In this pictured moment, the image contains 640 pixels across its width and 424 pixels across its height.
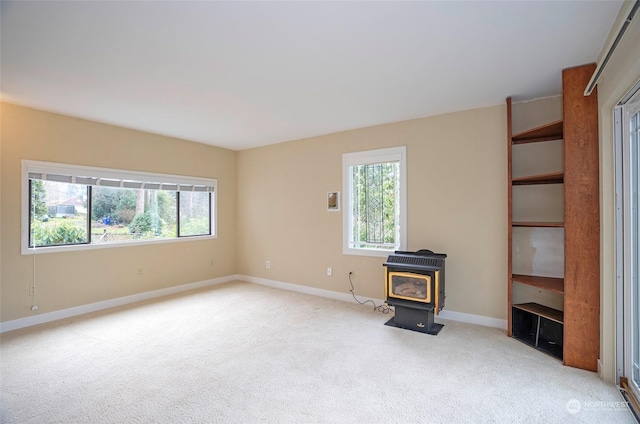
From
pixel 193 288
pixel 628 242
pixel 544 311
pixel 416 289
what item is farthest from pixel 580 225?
pixel 193 288

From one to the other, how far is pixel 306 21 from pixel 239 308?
3589 mm

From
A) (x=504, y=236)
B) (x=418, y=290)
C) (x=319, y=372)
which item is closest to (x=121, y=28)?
(x=319, y=372)

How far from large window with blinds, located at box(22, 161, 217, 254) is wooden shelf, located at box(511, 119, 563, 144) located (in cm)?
479

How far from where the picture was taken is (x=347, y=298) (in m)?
4.61

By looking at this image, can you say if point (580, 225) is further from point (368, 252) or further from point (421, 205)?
point (368, 252)

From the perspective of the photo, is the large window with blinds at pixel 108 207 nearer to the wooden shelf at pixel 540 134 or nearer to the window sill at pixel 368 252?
the window sill at pixel 368 252

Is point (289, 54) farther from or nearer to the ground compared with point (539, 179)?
farther from the ground

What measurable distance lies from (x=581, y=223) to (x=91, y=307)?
18.5 ft

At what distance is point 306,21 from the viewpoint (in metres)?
1.98

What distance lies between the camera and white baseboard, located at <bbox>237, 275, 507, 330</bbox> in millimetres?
3520

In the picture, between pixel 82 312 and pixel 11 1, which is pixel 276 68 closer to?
pixel 11 1

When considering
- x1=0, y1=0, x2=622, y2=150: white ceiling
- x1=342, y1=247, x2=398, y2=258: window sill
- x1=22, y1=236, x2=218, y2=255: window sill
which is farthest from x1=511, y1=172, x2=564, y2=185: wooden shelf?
x1=22, y1=236, x2=218, y2=255: window sill

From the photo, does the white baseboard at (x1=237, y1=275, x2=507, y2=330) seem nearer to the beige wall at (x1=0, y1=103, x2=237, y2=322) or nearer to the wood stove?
the wood stove

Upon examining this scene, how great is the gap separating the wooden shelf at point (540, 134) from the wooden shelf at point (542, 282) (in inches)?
59.2
